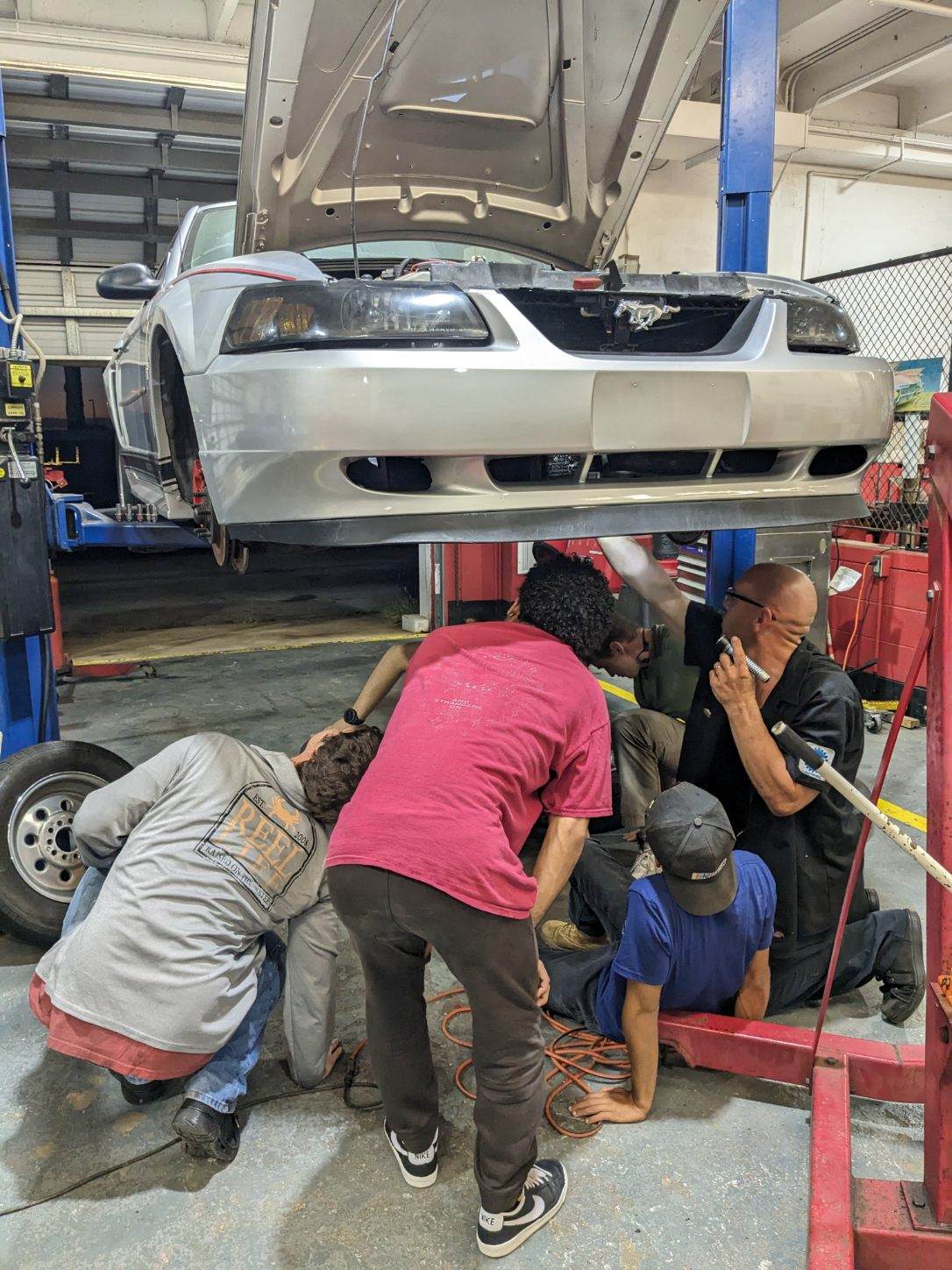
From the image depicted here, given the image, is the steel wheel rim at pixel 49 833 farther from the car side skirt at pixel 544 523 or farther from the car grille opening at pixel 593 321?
the car grille opening at pixel 593 321

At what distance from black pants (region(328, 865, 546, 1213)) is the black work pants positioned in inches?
33.6

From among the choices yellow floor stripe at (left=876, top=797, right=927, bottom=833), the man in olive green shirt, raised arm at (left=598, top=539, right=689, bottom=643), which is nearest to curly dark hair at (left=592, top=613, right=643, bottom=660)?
the man in olive green shirt

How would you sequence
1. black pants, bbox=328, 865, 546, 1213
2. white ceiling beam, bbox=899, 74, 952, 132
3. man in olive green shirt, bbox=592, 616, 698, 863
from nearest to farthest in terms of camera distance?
black pants, bbox=328, 865, 546, 1213 → man in olive green shirt, bbox=592, 616, 698, 863 → white ceiling beam, bbox=899, 74, 952, 132

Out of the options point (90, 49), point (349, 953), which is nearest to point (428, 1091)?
point (349, 953)

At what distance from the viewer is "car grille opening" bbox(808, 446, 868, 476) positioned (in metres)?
2.14

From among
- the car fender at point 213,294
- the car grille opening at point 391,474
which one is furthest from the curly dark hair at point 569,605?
the car fender at point 213,294

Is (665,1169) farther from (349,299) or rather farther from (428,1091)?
(349,299)

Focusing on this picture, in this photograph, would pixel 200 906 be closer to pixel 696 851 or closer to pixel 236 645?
pixel 696 851

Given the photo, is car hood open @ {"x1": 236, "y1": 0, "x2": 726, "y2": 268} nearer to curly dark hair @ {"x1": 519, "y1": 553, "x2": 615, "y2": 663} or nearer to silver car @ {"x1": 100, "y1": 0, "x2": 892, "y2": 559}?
silver car @ {"x1": 100, "y1": 0, "x2": 892, "y2": 559}

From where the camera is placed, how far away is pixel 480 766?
1.59 m

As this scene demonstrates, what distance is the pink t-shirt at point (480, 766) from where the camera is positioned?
4.99 feet

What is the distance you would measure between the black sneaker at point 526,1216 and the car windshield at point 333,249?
2681 millimetres

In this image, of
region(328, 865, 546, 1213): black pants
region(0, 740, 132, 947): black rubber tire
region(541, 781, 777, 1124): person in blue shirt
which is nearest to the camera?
region(328, 865, 546, 1213): black pants

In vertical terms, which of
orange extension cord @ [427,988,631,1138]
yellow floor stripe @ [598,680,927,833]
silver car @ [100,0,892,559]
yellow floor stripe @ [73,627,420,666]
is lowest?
yellow floor stripe @ [73,627,420,666]
